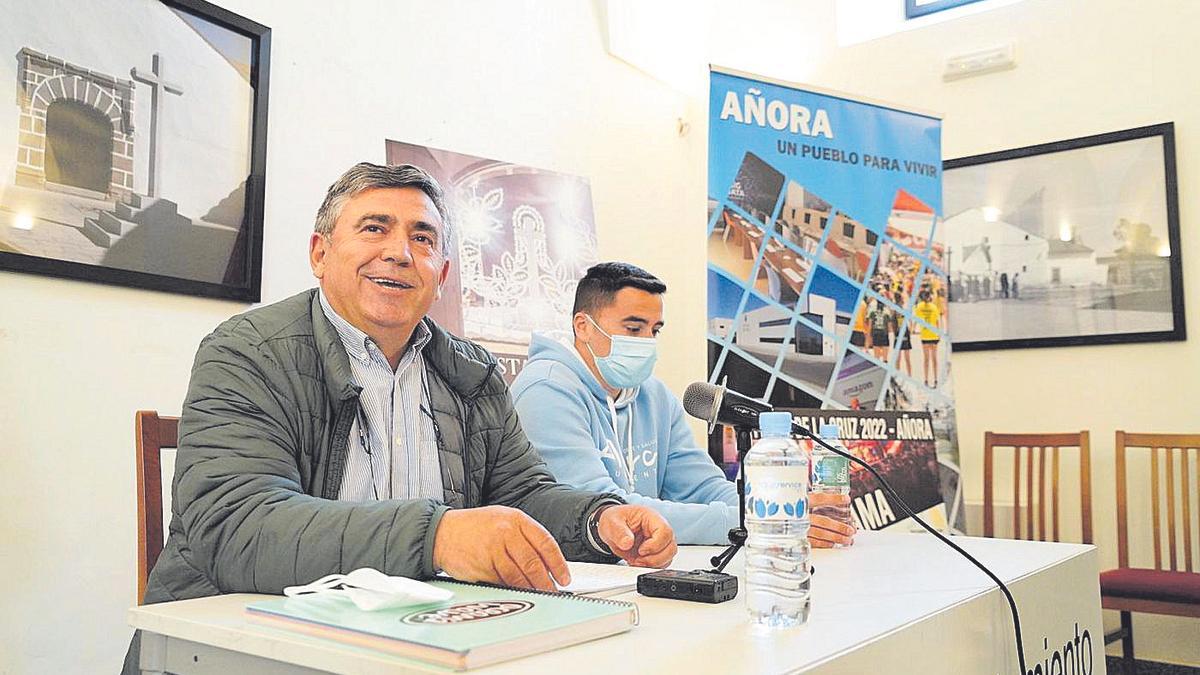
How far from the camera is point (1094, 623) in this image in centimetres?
173

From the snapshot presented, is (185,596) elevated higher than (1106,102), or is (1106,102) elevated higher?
(1106,102)

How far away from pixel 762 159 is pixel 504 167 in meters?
0.93

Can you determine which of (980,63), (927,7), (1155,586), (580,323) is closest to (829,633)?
(580,323)

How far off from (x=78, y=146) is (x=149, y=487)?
1.04 m

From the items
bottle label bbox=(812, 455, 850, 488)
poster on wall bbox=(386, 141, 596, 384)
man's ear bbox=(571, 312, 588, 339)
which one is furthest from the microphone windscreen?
poster on wall bbox=(386, 141, 596, 384)

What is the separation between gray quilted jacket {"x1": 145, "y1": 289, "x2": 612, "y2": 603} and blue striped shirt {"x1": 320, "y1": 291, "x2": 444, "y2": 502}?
0.08 ft

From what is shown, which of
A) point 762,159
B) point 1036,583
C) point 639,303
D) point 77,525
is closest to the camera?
point 1036,583

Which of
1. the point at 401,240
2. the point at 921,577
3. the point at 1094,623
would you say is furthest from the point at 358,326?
the point at 1094,623

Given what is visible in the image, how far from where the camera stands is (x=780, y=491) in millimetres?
1029

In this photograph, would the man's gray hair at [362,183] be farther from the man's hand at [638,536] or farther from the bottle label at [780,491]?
the bottle label at [780,491]

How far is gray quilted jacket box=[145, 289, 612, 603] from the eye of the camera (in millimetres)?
1171

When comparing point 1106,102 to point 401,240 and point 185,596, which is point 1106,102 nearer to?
point 401,240

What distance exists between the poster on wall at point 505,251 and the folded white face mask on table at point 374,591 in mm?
2085

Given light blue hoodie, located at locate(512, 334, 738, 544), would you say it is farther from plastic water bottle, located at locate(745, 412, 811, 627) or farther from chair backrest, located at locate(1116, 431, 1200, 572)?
chair backrest, located at locate(1116, 431, 1200, 572)
